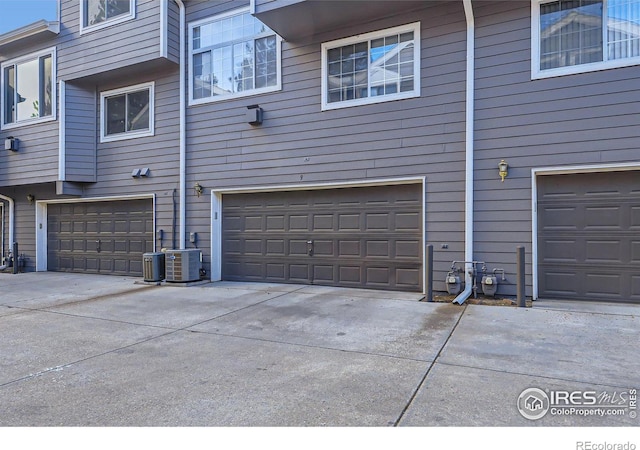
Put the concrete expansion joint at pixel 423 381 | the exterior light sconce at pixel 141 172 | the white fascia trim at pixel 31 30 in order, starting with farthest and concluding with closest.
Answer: the white fascia trim at pixel 31 30, the exterior light sconce at pixel 141 172, the concrete expansion joint at pixel 423 381

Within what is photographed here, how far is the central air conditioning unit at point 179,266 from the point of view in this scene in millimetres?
7746

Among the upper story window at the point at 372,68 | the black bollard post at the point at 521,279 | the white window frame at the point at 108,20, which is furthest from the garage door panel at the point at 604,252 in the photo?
the white window frame at the point at 108,20

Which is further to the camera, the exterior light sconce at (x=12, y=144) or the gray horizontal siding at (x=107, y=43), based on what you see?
the exterior light sconce at (x=12, y=144)

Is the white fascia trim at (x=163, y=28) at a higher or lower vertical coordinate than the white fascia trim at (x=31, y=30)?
lower

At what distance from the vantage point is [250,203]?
816 cm

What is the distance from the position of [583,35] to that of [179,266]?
7.62m

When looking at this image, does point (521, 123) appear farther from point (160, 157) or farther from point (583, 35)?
point (160, 157)

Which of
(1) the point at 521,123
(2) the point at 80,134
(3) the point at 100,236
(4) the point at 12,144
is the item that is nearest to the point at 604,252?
(1) the point at 521,123

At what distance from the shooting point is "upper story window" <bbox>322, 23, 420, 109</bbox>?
6688 millimetres

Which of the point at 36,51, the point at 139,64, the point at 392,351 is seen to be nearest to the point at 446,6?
the point at 392,351

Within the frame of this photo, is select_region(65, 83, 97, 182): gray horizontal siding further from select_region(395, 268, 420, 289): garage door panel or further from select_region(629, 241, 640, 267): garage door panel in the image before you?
select_region(629, 241, 640, 267): garage door panel

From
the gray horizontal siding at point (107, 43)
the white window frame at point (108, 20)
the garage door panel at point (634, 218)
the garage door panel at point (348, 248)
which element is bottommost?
the garage door panel at point (348, 248)

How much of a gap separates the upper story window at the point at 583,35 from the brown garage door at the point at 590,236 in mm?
1562

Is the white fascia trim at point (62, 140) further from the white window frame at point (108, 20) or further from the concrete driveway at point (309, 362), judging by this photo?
the concrete driveway at point (309, 362)
